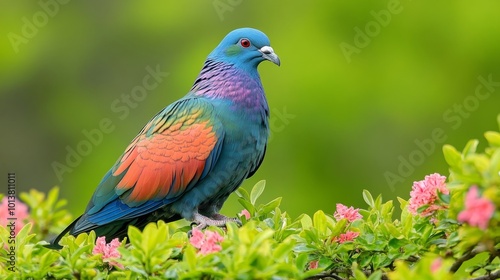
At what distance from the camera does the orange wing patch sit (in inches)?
225

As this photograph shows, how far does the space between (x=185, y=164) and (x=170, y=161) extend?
100 mm

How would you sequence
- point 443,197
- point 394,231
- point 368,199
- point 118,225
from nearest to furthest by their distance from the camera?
point 443,197 < point 394,231 < point 368,199 < point 118,225

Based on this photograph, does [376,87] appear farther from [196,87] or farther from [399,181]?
[196,87]

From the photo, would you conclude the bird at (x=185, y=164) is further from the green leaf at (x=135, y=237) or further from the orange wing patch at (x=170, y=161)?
the green leaf at (x=135, y=237)

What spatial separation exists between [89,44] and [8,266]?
8841 millimetres

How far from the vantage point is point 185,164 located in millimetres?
5730

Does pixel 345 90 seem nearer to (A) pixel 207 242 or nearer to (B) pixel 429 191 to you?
(B) pixel 429 191

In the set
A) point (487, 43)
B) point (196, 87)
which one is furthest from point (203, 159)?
point (487, 43)

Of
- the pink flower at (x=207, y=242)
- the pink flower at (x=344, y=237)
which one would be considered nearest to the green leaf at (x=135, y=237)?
the pink flower at (x=207, y=242)

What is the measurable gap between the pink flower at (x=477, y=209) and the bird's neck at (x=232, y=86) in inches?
111

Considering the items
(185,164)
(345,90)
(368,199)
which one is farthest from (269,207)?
(345,90)

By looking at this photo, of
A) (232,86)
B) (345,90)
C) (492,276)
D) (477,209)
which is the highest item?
(232,86)

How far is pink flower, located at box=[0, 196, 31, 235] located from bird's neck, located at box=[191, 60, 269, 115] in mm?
1435

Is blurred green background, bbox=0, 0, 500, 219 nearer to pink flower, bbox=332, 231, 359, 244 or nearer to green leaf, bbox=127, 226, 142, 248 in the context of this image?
pink flower, bbox=332, 231, 359, 244
